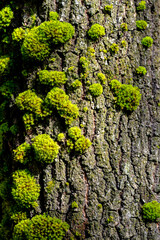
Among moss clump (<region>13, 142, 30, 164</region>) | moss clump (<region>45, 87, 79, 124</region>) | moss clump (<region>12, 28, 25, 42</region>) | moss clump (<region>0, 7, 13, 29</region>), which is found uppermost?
moss clump (<region>0, 7, 13, 29</region>)

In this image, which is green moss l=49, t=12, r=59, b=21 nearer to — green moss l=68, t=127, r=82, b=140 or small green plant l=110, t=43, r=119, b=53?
small green plant l=110, t=43, r=119, b=53

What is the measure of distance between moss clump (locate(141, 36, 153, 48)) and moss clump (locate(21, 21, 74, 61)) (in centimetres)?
66

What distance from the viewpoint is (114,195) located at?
202 cm

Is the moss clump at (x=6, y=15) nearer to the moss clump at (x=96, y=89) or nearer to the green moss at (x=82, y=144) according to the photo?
the moss clump at (x=96, y=89)

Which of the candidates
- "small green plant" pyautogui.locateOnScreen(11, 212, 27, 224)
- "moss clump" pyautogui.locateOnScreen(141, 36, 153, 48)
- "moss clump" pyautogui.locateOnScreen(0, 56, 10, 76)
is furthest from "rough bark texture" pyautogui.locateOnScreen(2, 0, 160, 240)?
"moss clump" pyautogui.locateOnScreen(0, 56, 10, 76)

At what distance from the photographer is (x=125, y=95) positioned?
2.11 m

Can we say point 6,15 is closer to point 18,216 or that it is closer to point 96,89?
point 96,89

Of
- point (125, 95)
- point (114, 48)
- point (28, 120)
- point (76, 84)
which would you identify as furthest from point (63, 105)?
point (114, 48)

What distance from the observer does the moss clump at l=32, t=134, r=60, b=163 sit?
6.42 ft

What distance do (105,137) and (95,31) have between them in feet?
2.92

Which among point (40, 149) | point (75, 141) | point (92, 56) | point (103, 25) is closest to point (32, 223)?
point (40, 149)

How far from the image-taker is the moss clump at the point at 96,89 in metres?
2.04

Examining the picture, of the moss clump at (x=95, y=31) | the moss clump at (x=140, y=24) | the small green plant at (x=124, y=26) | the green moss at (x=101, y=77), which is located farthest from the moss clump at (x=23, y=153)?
the moss clump at (x=140, y=24)

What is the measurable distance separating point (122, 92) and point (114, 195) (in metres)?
0.87
